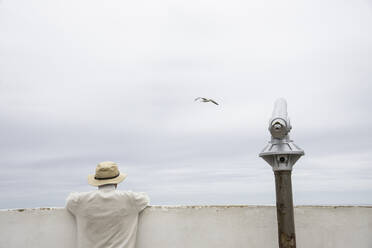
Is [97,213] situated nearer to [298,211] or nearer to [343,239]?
Result: [298,211]

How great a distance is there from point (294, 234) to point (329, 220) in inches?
16.5

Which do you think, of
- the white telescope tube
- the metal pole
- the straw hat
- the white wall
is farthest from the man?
the white telescope tube

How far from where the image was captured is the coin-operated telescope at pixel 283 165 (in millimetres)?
3496

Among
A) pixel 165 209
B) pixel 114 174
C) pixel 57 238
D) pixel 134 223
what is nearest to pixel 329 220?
pixel 165 209

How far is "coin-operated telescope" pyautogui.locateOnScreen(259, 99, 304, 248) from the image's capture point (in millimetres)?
3496

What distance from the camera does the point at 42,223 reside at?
3807 millimetres

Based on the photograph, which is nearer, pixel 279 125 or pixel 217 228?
pixel 279 125

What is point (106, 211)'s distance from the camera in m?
3.36

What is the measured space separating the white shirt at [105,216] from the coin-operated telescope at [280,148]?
53.0 inches

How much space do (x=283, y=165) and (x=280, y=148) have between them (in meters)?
0.17

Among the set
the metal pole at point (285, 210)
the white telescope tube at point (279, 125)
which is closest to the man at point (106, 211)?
the metal pole at point (285, 210)

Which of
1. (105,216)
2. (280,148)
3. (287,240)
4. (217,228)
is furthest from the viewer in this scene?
(217,228)

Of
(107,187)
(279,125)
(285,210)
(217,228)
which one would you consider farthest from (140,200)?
(279,125)

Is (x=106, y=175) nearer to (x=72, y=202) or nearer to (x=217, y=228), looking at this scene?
(x=72, y=202)
